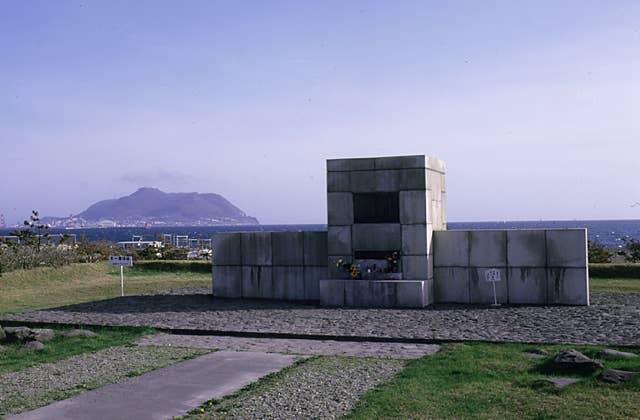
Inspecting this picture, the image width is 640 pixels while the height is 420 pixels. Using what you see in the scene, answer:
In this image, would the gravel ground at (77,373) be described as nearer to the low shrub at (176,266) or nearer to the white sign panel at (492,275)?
the white sign panel at (492,275)

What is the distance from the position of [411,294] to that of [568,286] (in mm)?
3779

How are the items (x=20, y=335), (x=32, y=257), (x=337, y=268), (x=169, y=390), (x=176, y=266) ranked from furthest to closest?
(x=176, y=266) < (x=32, y=257) < (x=337, y=268) < (x=20, y=335) < (x=169, y=390)

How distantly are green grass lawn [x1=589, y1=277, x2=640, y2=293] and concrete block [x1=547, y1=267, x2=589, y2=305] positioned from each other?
367cm

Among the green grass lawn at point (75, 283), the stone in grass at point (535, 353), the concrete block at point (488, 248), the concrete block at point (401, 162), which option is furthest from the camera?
the green grass lawn at point (75, 283)

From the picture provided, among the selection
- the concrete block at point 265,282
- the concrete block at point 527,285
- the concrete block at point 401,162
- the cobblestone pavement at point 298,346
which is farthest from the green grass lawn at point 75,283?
the concrete block at point 527,285

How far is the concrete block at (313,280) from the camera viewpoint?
61.7ft

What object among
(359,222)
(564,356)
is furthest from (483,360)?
(359,222)

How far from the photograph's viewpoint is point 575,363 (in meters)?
8.83

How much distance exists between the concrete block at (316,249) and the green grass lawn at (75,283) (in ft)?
20.7

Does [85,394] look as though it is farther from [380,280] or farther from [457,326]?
[380,280]

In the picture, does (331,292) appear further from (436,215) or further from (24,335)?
(24,335)

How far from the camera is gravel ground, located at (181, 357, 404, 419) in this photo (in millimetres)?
7586

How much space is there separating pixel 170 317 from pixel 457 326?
6411mm

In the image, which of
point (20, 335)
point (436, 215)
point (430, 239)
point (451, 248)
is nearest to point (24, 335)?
point (20, 335)
